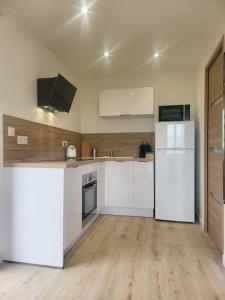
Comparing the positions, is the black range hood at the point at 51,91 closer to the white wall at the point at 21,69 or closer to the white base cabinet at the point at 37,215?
the white wall at the point at 21,69

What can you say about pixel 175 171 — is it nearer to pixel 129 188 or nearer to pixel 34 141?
pixel 129 188

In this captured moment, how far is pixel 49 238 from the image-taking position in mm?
1923

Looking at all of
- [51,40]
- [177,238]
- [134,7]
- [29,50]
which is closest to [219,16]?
[134,7]

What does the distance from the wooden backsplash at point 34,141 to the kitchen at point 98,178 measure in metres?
0.01

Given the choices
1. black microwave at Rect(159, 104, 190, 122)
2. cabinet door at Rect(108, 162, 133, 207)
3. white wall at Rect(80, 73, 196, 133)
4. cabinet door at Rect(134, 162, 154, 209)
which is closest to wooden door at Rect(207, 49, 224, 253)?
black microwave at Rect(159, 104, 190, 122)

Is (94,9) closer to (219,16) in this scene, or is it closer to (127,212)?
(219,16)

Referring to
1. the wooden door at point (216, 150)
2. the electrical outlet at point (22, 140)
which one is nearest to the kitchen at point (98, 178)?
the electrical outlet at point (22, 140)

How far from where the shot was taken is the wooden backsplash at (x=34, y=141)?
82.5 inches

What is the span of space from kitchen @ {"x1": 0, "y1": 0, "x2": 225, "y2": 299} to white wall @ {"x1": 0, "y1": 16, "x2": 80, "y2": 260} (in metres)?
0.01

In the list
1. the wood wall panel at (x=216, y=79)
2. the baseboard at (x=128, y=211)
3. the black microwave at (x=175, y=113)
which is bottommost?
the baseboard at (x=128, y=211)

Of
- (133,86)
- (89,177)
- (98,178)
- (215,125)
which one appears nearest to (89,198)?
(89,177)

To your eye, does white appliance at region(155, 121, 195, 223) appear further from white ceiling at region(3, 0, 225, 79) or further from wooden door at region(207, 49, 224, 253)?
white ceiling at region(3, 0, 225, 79)

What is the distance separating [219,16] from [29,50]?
2.04m

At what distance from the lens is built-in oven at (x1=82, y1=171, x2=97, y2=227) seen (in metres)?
2.56
